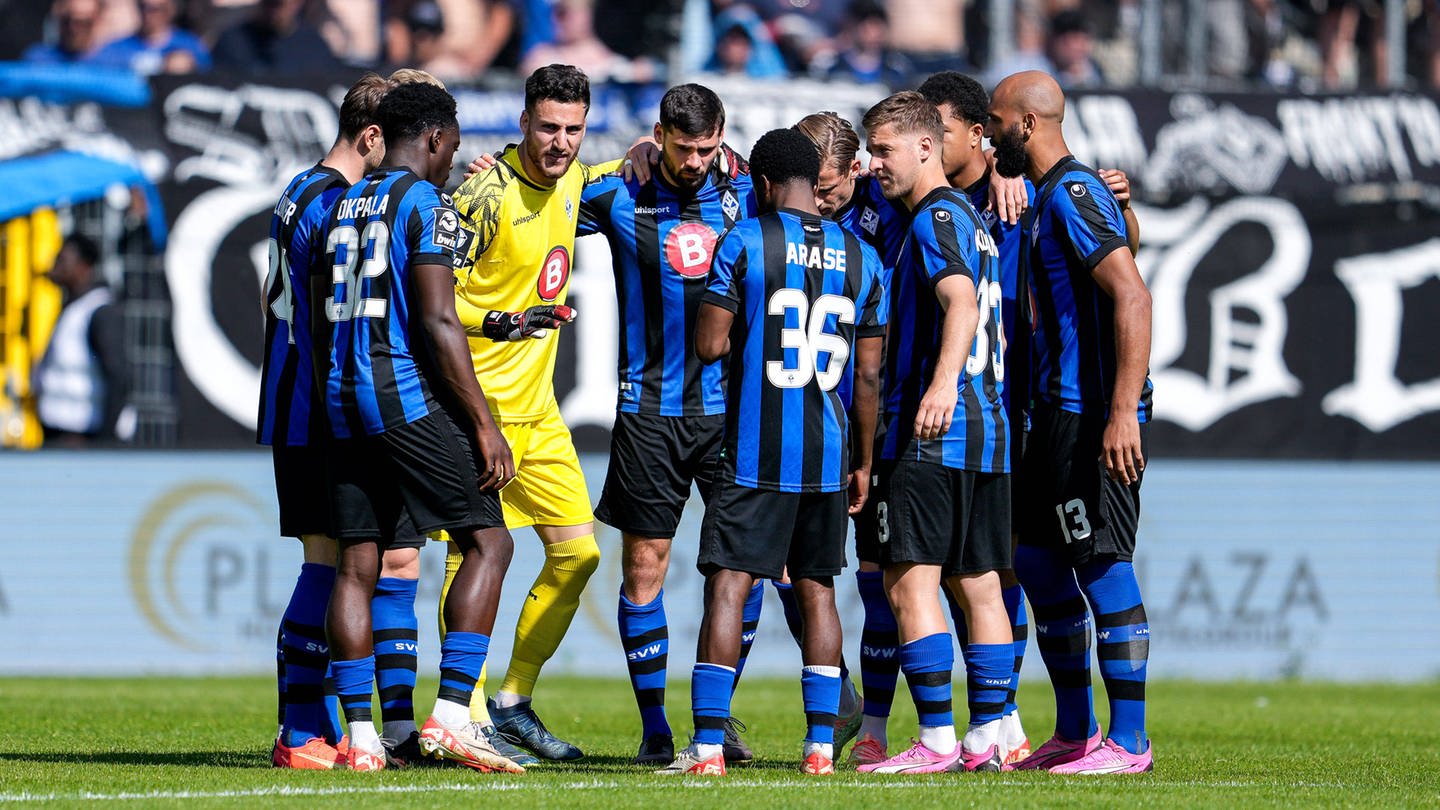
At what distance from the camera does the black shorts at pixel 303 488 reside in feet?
22.6

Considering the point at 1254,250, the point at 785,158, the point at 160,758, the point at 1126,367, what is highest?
the point at 1254,250

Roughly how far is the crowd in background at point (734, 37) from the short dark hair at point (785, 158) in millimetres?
7721

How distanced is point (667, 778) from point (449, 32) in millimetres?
9938

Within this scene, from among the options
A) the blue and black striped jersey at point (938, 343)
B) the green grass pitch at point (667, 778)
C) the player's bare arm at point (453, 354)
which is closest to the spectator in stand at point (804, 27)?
the green grass pitch at point (667, 778)

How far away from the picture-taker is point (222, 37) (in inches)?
585

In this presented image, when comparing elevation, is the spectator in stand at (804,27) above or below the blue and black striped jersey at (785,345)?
above

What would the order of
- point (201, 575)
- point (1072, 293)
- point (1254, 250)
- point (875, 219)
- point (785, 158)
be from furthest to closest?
point (1254, 250), point (201, 575), point (875, 219), point (1072, 293), point (785, 158)

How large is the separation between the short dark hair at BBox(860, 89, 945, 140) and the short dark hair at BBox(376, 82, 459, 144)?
5.13ft

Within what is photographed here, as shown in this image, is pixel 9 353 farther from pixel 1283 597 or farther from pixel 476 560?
pixel 1283 597

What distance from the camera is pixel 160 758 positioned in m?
7.21

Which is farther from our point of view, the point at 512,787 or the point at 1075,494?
the point at 1075,494

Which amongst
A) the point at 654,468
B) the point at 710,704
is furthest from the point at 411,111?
the point at 710,704

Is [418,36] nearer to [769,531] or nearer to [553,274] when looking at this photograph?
[553,274]

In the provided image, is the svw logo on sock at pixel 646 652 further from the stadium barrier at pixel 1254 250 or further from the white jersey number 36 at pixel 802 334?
the stadium barrier at pixel 1254 250
